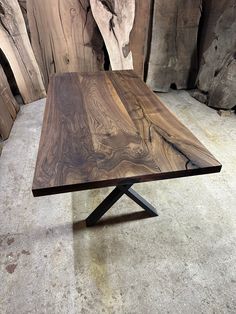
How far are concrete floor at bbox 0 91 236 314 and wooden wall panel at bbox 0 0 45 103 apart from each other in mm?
1012

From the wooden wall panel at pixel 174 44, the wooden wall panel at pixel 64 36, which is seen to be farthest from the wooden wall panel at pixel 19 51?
the wooden wall panel at pixel 174 44

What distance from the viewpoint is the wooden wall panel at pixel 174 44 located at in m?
2.28

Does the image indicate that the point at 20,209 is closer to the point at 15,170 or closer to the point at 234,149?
the point at 15,170

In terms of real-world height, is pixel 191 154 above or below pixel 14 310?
above

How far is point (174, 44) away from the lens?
2.46 meters

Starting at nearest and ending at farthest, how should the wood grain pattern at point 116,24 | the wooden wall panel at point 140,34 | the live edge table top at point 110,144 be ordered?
the live edge table top at point 110,144, the wood grain pattern at point 116,24, the wooden wall panel at point 140,34

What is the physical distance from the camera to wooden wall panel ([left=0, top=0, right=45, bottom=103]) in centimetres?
194

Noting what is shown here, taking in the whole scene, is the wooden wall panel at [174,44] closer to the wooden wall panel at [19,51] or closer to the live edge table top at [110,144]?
the wooden wall panel at [19,51]

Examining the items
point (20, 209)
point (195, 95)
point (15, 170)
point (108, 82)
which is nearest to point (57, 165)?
point (20, 209)

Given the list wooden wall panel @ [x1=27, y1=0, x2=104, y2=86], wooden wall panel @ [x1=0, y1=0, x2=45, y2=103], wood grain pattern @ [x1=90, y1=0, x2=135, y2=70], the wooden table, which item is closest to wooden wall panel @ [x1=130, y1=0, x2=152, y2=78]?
wood grain pattern @ [x1=90, y1=0, x2=135, y2=70]

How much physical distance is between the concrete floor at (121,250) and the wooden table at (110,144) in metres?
0.14

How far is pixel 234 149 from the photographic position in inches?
72.6

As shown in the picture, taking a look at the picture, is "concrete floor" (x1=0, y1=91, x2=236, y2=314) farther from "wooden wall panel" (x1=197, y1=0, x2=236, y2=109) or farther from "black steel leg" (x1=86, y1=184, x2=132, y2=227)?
"wooden wall panel" (x1=197, y1=0, x2=236, y2=109)

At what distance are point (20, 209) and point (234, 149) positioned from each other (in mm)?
1585
